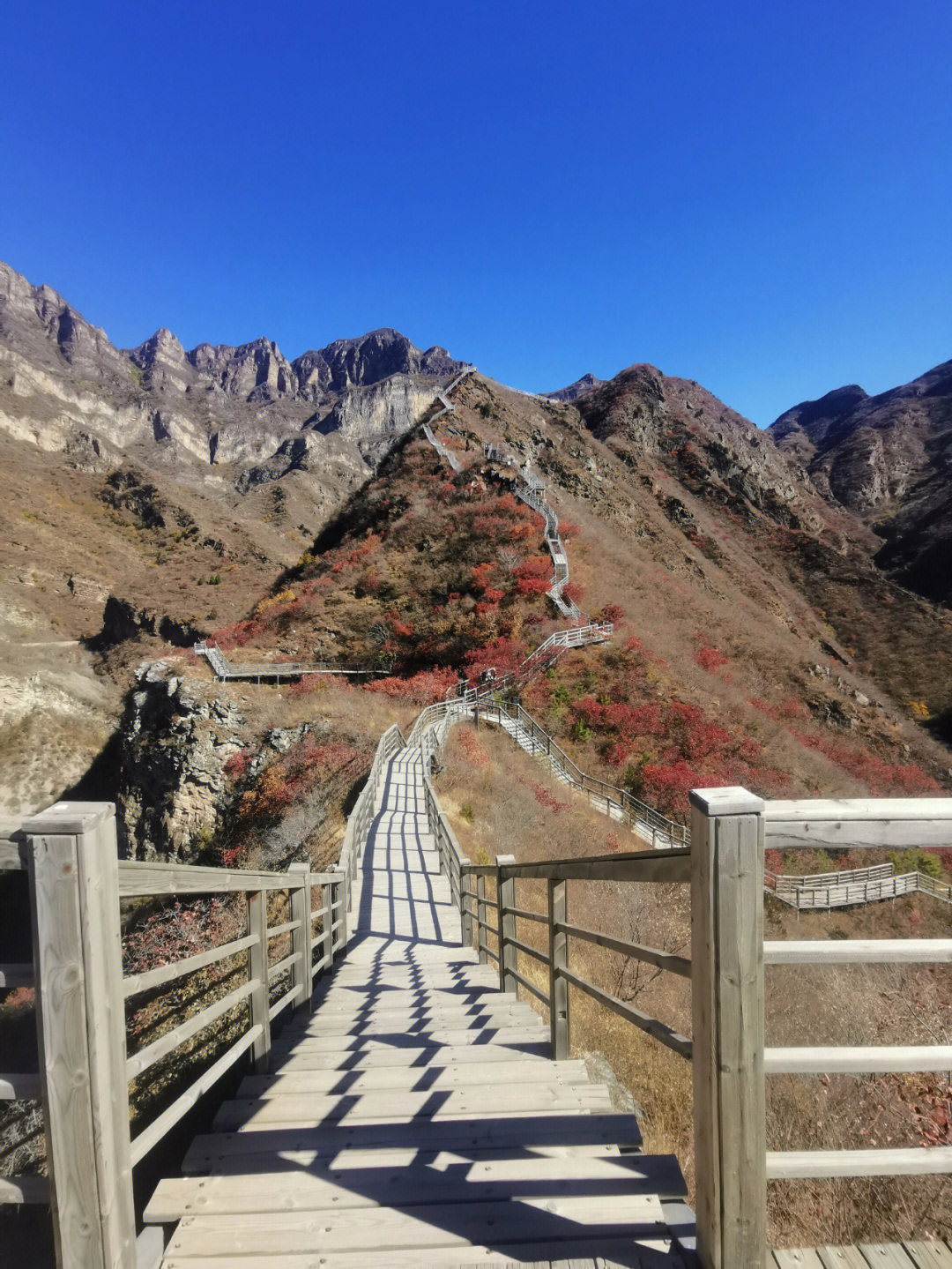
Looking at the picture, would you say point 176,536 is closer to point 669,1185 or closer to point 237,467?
point 237,467

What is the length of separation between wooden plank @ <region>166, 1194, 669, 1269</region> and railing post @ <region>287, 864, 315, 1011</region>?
2599 mm

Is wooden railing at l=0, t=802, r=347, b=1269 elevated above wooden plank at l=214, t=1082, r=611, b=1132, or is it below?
above

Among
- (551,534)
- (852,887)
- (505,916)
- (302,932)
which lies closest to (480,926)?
(505,916)

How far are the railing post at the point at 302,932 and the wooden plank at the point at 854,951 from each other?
150 inches

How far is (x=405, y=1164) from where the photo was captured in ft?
8.06

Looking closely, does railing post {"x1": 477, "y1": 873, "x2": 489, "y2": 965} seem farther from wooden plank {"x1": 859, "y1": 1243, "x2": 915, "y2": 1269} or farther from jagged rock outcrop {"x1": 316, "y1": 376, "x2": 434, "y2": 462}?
jagged rock outcrop {"x1": 316, "y1": 376, "x2": 434, "y2": 462}

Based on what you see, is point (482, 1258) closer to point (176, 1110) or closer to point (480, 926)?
point (176, 1110)

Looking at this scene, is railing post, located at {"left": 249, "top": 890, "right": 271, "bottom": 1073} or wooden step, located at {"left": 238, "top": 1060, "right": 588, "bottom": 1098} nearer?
wooden step, located at {"left": 238, "top": 1060, "right": 588, "bottom": 1098}

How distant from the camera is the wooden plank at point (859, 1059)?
5.52 ft

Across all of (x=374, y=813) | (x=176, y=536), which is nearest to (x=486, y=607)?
(x=374, y=813)

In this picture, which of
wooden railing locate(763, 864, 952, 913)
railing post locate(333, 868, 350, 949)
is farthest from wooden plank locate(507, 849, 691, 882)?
wooden railing locate(763, 864, 952, 913)

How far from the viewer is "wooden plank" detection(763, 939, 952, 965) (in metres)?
1.67

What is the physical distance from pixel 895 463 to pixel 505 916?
11999cm

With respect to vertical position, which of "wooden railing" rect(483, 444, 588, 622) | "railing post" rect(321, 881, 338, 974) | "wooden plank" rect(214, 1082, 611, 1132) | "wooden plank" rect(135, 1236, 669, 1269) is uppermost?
"wooden railing" rect(483, 444, 588, 622)
